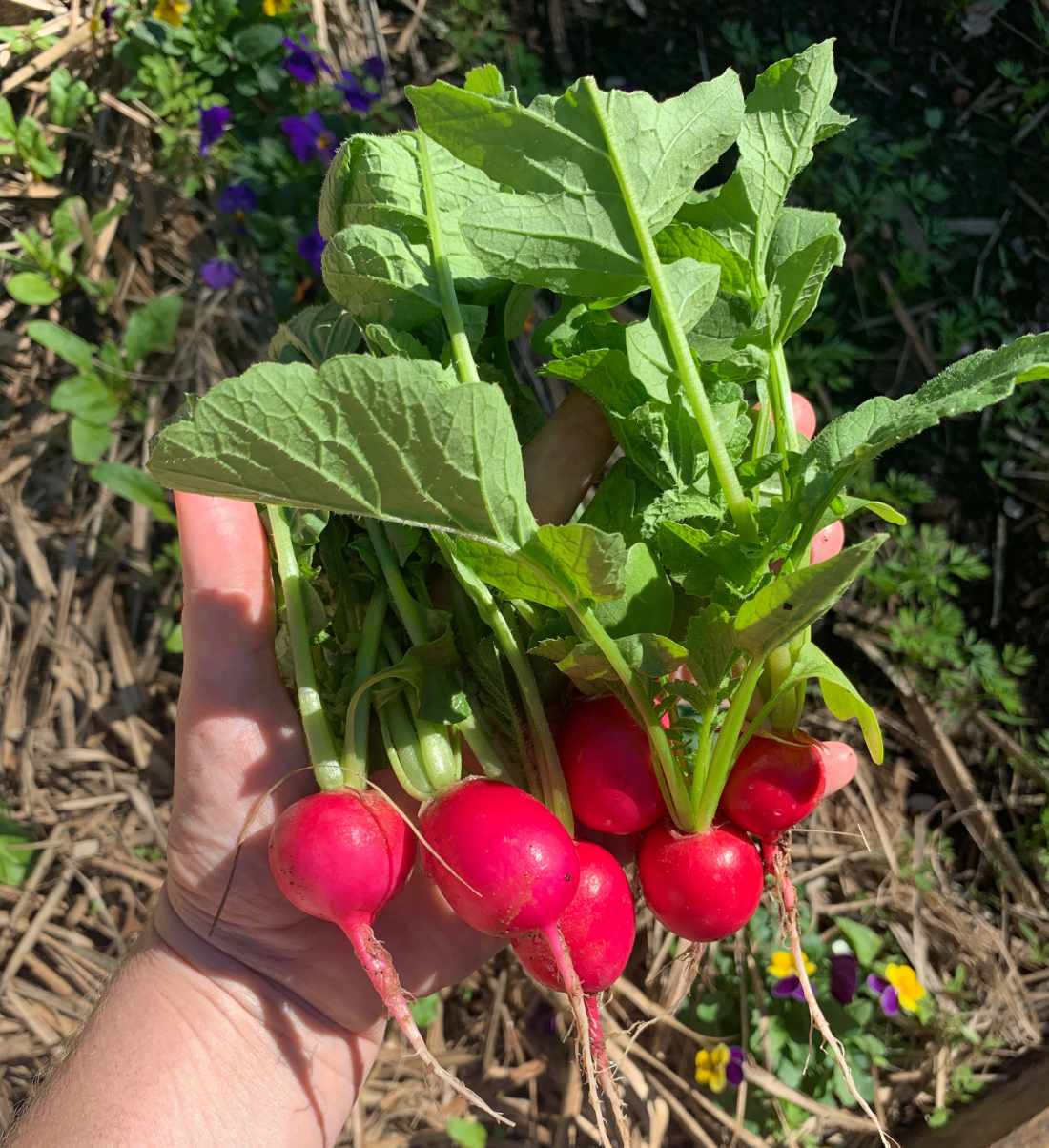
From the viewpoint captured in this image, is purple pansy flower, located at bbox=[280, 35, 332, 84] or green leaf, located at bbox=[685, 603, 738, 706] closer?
green leaf, located at bbox=[685, 603, 738, 706]

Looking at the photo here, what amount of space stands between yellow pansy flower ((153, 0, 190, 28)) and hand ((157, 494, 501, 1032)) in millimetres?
1587

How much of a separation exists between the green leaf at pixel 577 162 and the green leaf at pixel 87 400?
149 cm

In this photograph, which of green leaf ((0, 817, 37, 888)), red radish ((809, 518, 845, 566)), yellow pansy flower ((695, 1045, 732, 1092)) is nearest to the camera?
red radish ((809, 518, 845, 566))

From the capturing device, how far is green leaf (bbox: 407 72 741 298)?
115cm

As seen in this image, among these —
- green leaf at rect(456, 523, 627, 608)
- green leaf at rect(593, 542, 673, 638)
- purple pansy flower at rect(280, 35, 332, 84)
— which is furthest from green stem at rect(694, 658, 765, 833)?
purple pansy flower at rect(280, 35, 332, 84)

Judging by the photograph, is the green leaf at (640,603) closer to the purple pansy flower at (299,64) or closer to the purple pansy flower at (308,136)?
the purple pansy flower at (308,136)

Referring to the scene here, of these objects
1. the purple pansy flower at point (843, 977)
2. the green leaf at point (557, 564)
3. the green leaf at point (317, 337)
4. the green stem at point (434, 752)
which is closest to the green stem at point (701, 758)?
the green leaf at point (557, 564)

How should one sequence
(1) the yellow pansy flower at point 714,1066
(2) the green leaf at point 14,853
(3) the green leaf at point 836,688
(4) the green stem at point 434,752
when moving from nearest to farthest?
1. (3) the green leaf at point 836,688
2. (4) the green stem at point 434,752
3. (1) the yellow pansy flower at point 714,1066
4. (2) the green leaf at point 14,853

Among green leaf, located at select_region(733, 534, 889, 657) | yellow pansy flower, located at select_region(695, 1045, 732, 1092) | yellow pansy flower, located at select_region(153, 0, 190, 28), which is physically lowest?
yellow pansy flower, located at select_region(695, 1045, 732, 1092)

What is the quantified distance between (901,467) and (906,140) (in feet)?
3.41

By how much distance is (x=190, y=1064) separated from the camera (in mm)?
1542

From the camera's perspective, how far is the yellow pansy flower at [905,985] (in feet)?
6.98

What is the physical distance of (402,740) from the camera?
1.42 m

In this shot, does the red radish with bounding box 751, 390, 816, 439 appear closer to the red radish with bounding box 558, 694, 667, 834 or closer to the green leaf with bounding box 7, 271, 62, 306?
the red radish with bounding box 558, 694, 667, 834
